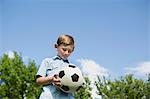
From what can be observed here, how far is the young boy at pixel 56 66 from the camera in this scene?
4824mm

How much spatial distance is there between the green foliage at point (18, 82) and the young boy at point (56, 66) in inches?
911

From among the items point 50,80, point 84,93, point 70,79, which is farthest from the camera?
point 84,93

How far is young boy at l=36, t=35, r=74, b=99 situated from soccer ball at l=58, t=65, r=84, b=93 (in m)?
0.07

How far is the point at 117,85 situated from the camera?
30.8m

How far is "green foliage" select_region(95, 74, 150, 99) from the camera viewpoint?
2980cm

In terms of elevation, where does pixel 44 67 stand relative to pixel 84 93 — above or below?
below

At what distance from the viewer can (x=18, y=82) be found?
1115 inches

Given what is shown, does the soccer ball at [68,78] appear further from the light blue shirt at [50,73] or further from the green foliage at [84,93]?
the green foliage at [84,93]

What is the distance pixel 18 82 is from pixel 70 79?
2382cm

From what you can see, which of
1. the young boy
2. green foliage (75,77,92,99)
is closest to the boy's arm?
the young boy

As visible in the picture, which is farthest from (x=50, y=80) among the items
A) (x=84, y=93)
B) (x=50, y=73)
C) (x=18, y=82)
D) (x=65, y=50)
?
(x=18, y=82)

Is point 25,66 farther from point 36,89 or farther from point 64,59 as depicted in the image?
point 64,59

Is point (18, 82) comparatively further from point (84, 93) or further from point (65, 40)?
point (65, 40)

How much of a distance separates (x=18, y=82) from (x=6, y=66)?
5.92 feet
